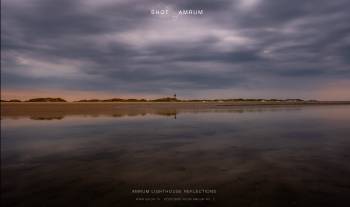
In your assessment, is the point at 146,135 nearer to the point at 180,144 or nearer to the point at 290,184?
the point at 180,144

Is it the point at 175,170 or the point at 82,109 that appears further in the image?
the point at 82,109

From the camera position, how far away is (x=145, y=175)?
6.44m

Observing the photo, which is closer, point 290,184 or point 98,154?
point 290,184

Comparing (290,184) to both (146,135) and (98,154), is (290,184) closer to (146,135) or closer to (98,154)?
(98,154)

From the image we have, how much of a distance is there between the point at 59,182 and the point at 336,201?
5686 millimetres

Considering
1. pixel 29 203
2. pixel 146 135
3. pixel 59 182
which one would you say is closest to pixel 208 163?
pixel 59 182

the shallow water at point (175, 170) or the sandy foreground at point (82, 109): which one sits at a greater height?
the sandy foreground at point (82, 109)

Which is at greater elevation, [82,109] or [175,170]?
[82,109]

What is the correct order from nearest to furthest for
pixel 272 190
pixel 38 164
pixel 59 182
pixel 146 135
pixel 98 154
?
pixel 272 190 → pixel 59 182 → pixel 38 164 → pixel 98 154 → pixel 146 135

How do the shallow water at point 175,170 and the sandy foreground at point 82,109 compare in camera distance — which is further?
the sandy foreground at point 82,109

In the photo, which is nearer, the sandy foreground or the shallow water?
the shallow water

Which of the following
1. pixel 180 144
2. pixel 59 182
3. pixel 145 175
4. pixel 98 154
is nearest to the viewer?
pixel 59 182

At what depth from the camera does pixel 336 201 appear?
4.86 metres

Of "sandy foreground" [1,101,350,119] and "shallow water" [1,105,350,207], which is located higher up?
"sandy foreground" [1,101,350,119]
